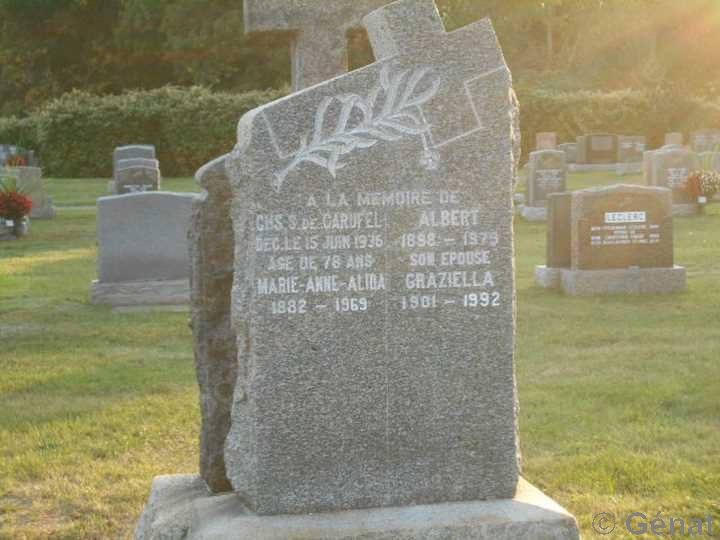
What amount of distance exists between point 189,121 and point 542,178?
742 inches

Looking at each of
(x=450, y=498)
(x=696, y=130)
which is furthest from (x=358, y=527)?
(x=696, y=130)

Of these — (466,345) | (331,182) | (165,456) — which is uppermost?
(331,182)

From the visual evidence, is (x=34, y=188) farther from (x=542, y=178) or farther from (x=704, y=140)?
(x=704, y=140)

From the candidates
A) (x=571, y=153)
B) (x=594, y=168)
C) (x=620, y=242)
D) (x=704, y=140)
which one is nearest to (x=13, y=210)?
(x=620, y=242)

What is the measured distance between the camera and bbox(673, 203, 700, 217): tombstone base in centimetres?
2156

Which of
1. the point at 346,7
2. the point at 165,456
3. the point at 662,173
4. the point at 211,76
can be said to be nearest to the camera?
the point at 165,456

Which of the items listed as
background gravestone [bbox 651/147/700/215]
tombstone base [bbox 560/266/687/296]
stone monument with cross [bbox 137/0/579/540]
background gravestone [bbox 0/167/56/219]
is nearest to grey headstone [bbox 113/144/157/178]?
background gravestone [bbox 0/167/56/219]

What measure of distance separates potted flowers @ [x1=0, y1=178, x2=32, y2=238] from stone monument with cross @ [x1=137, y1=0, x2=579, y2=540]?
1634 cm

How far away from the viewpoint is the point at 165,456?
6.75 meters

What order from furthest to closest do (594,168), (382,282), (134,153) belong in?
(594,168) → (134,153) → (382,282)

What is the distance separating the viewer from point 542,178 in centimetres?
2177

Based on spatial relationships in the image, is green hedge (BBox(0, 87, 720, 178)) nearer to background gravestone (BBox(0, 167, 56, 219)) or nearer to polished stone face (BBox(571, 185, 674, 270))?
background gravestone (BBox(0, 167, 56, 219))

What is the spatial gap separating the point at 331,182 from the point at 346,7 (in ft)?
14.1

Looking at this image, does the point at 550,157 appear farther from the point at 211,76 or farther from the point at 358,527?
the point at 211,76
